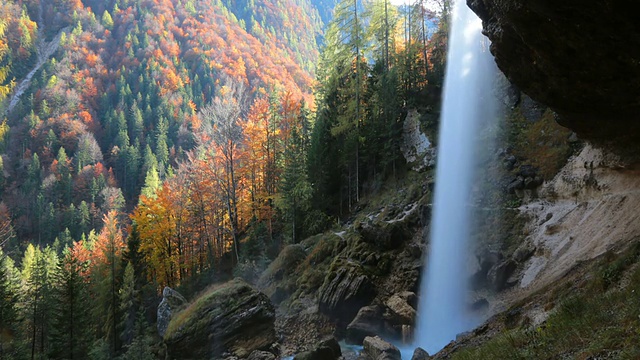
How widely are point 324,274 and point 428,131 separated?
40.4ft

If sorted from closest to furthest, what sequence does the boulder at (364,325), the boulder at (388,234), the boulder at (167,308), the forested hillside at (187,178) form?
1. the boulder at (364,325)
2. the boulder at (388,234)
3. the boulder at (167,308)
4. the forested hillside at (187,178)

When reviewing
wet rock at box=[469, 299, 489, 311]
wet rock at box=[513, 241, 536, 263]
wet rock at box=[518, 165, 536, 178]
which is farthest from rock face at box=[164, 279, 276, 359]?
wet rock at box=[518, 165, 536, 178]

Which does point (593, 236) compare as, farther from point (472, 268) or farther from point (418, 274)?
point (418, 274)

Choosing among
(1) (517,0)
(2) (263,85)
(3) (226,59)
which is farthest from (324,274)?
(3) (226,59)

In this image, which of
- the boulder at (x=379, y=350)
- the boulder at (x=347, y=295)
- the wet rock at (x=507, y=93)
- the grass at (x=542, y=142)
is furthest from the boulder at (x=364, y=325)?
the wet rock at (x=507, y=93)

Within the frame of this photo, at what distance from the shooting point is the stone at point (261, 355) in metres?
15.2

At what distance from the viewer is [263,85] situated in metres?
98.9

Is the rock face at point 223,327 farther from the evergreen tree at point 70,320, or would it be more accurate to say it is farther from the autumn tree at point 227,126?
the evergreen tree at point 70,320

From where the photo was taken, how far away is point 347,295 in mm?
17531

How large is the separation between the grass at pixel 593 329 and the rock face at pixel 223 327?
36.3ft

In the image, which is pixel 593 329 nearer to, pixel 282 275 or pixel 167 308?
pixel 282 275

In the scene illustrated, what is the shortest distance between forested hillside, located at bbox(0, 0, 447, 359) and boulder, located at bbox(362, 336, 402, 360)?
9719 mm

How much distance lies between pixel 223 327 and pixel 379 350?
687cm

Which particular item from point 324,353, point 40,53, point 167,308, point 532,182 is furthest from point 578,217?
point 40,53
